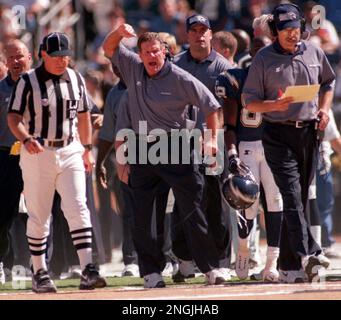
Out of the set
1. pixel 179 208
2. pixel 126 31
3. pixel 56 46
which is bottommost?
Result: pixel 179 208

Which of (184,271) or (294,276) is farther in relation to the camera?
(184,271)

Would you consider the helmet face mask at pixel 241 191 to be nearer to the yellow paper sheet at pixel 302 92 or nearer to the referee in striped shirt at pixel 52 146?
the yellow paper sheet at pixel 302 92

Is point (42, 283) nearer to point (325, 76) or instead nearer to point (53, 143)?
point (53, 143)

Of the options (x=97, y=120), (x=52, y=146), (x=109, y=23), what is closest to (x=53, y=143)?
(x=52, y=146)

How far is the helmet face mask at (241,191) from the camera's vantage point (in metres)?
12.3

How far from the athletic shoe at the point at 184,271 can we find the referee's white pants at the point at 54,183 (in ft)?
4.94

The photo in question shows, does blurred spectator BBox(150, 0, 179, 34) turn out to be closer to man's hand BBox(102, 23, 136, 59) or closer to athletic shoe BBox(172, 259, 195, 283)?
athletic shoe BBox(172, 259, 195, 283)

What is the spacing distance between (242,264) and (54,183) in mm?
2013

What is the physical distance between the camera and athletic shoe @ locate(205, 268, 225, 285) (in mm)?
12398

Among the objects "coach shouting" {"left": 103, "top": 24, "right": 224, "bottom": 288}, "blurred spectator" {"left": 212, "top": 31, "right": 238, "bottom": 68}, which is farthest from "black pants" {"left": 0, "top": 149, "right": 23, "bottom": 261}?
"blurred spectator" {"left": 212, "top": 31, "right": 238, "bottom": 68}

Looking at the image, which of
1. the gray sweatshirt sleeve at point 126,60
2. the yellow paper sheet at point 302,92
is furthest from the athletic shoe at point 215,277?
the gray sweatshirt sleeve at point 126,60

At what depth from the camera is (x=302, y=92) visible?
12.0 m
